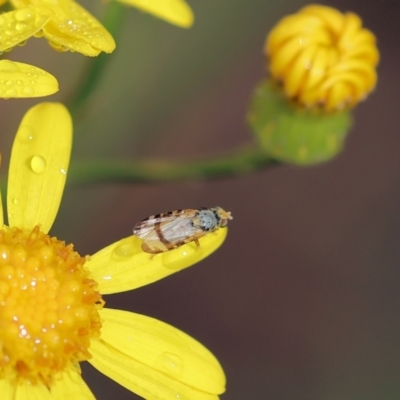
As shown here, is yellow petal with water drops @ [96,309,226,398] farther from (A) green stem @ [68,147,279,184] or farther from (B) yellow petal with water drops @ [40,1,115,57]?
(B) yellow petal with water drops @ [40,1,115,57]

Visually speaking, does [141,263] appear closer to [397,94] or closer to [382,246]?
[382,246]

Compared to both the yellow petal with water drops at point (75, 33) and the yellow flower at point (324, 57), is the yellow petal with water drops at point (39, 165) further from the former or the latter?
the yellow flower at point (324, 57)

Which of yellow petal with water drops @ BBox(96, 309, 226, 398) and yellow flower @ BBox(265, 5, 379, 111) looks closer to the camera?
yellow petal with water drops @ BBox(96, 309, 226, 398)

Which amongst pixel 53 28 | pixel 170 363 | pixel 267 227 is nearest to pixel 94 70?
pixel 53 28

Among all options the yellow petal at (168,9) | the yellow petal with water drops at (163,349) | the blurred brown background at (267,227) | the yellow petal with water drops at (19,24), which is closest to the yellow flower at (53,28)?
the yellow petal with water drops at (19,24)

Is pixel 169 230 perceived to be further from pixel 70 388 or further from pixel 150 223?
pixel 70 388

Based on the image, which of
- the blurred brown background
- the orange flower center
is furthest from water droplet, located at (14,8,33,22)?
the blurred brown background
